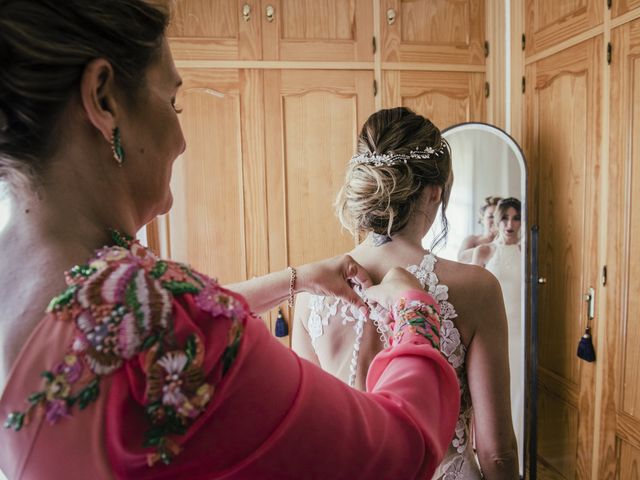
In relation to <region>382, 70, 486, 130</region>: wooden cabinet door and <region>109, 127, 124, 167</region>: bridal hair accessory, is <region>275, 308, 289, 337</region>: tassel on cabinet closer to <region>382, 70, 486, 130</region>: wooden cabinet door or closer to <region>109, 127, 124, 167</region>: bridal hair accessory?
<region>382, 70, 486, 130</region>: wooden cabinet door

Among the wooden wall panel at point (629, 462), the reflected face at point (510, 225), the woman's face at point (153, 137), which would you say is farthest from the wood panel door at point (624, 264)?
the woman's face at point (153, 137)

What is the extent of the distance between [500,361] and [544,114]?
1515mm

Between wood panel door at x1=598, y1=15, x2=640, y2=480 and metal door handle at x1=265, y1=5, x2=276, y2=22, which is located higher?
metal door handle at x1=265, y1=5, x2=276, y2=22

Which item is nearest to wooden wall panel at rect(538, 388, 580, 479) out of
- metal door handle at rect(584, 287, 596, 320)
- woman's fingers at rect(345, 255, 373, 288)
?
metal door handle at rect(584, 287, 596, 320)

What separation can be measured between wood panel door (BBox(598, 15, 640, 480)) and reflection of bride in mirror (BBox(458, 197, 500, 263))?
1.66 ft

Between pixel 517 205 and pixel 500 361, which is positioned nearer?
pixel 500 361

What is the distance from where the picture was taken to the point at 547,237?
2.21m

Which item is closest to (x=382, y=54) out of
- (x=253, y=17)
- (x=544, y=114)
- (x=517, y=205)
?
(x=253, y=17)

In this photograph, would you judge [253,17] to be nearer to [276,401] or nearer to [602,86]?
[602,86]

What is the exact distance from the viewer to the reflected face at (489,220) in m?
2.26

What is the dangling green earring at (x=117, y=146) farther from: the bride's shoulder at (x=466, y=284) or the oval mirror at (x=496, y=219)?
the oval mirror at (x=496, y=219)

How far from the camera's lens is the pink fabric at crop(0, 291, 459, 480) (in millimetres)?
415

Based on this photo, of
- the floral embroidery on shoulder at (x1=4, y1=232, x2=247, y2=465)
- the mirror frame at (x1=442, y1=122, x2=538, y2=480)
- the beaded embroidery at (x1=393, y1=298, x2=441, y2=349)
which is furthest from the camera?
the mirror frame at (x1=442, y1=122, x2=538, y2=480)

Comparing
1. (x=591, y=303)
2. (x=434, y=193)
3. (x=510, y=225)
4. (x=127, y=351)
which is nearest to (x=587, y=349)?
(x=591, y=303)
